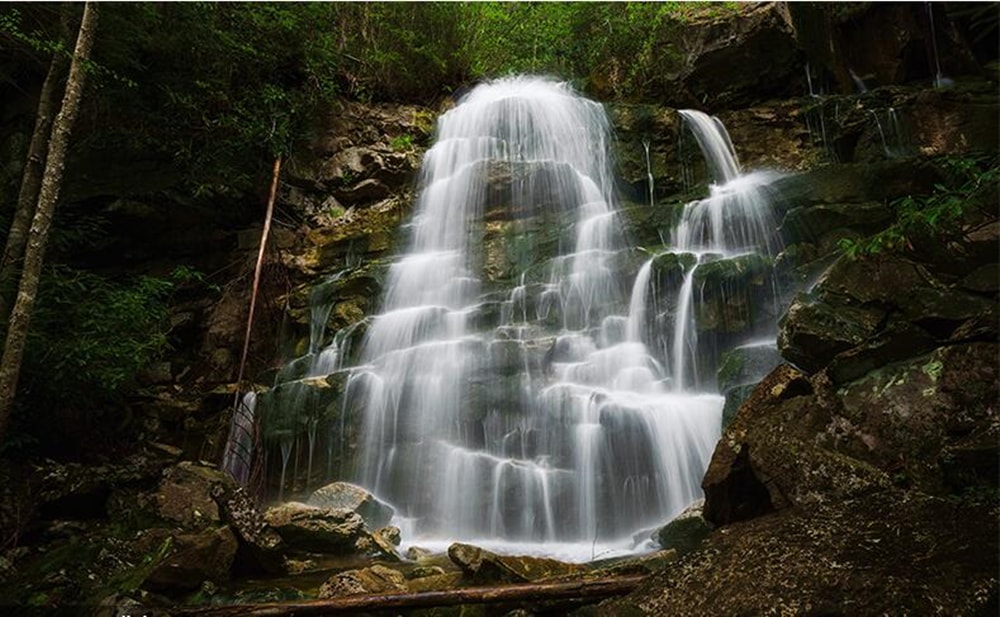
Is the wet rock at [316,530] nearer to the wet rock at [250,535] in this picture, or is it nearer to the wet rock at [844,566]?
the wet rock at [250,535]

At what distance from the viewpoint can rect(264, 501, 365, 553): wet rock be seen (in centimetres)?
548

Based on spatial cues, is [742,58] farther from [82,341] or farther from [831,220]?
[82,341]

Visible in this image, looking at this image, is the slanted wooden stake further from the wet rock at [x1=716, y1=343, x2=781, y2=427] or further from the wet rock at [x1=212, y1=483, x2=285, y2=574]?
the wet rock at [x1=716, y1=343, x2=781, y2=427]

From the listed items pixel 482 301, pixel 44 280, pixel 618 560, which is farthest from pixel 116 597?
pixel 482 301

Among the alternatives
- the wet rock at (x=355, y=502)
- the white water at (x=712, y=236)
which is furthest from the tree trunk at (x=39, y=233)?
the white water at (x=712, y=236)

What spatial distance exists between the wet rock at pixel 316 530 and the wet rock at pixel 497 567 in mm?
1670

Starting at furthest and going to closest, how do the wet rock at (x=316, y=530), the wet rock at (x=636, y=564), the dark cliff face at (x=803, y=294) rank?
the wet rock at (x=316, y=530) < the wet rock at (x=636, y=564) < the dark cliff face at (x=803, y=294)

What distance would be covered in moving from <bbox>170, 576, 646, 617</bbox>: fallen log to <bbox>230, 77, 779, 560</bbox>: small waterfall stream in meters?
2.28

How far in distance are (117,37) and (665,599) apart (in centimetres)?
1115

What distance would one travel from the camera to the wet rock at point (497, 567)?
396 centimetres

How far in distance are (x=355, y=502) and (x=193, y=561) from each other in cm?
248

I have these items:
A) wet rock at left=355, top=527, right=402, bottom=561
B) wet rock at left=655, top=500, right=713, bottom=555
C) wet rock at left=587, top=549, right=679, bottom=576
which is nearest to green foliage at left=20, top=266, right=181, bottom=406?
wet rock at left=355, top=527, right=402, bottom=561

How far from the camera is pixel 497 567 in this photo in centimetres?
399

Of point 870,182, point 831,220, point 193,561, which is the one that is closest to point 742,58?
point 870,182
